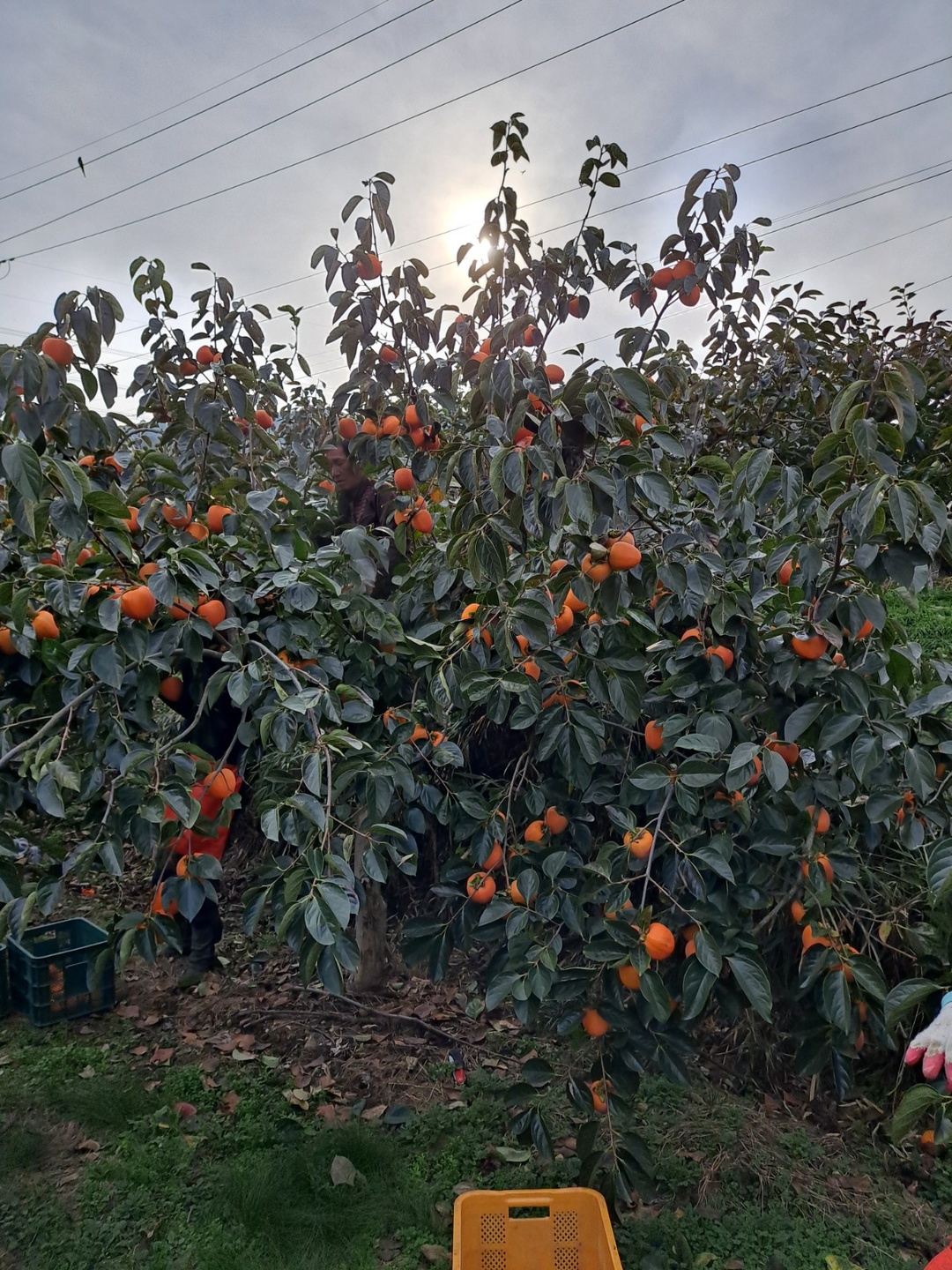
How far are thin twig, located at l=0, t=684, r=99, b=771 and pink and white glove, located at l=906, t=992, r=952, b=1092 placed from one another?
157cm

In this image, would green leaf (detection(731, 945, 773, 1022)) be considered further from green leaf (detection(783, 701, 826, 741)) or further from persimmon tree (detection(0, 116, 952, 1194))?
green leaf (detection(783, 701, 826, 741))

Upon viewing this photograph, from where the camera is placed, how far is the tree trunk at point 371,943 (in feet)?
9.30

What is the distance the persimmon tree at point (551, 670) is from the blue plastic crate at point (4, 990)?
1.23 m

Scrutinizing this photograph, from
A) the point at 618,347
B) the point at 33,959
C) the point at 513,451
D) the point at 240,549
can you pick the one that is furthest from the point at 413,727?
the point at 33,959

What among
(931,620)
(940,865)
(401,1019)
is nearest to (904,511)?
(940,865)

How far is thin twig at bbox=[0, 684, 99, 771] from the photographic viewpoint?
152 centimetres

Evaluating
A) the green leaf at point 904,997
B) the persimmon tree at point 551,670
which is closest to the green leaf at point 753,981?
the persimmon tree at point 551,670

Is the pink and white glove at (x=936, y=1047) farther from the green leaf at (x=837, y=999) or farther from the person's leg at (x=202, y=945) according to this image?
the person's leg at (x=202, y=945)

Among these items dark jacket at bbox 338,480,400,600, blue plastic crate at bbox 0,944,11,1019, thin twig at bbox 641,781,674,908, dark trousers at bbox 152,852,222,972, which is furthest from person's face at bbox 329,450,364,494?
blue plastic crate at bbox 0,944,11,1019

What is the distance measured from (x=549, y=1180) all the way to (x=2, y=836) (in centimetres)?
→ 153

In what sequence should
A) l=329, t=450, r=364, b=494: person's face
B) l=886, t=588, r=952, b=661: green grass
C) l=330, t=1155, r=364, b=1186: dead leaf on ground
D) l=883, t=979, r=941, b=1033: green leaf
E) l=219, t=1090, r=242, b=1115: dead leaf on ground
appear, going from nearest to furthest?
1. l=883, t=979, r=941, b=1033: green leaf
2. l=330, t=1155, r=364, b=1186: dead leaf on ground
3. l=219, t=1090, r=242, b=1115: dead leaf on ground
4. l=329, t=450, r=364, b=494: person's face
5. l=886, t=588, r=952, b=661: green grass

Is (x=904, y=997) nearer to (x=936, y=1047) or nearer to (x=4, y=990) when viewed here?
(x=936, y=1047)

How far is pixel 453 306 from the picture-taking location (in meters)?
2.45

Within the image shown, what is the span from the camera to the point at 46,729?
161 cm
